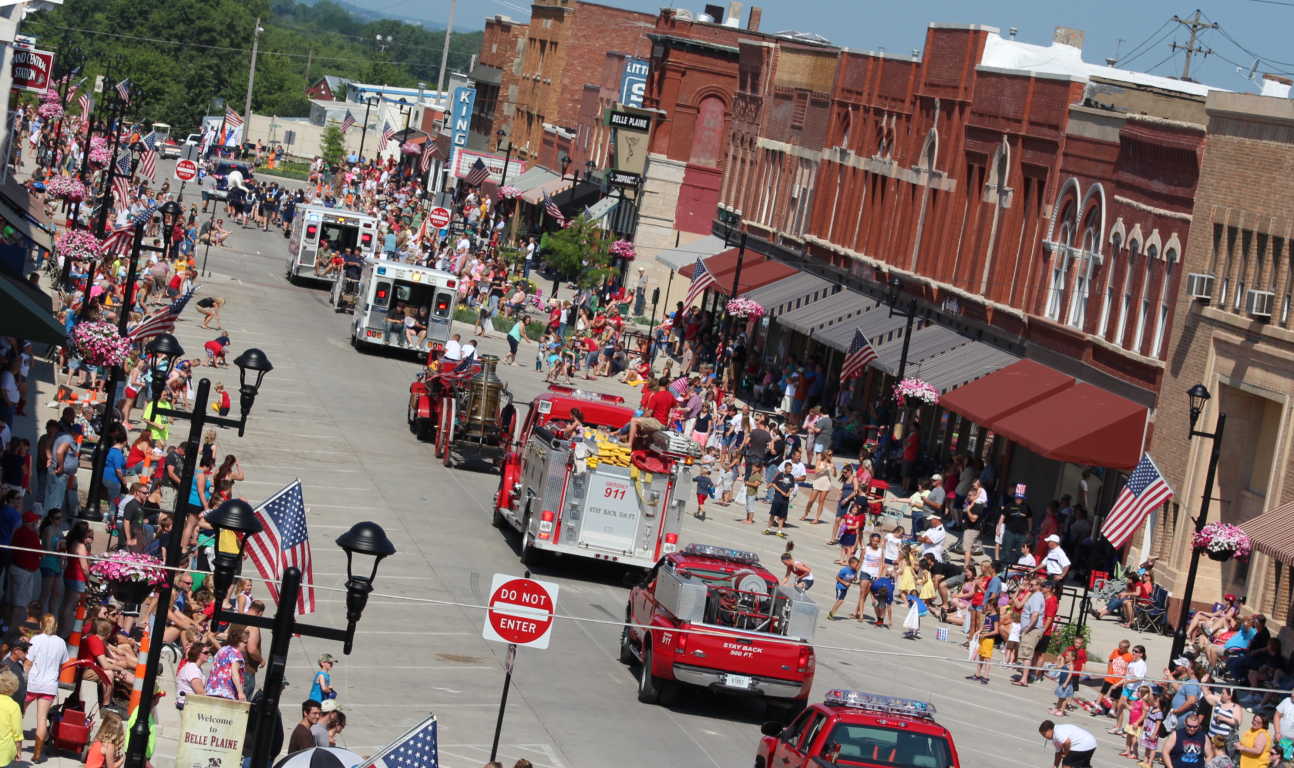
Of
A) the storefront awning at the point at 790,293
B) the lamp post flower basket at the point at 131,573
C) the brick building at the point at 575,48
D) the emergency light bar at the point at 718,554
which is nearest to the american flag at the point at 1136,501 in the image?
the emergency light bar at the point at 718,554

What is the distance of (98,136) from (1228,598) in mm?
69071

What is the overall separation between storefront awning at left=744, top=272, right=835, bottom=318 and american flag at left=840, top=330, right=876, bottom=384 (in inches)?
408

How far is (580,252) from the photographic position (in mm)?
→ 67875

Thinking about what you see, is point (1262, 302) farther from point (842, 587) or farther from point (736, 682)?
point (736, 682)

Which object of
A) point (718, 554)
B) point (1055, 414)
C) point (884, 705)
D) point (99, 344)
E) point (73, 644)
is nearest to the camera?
point (884, 705)

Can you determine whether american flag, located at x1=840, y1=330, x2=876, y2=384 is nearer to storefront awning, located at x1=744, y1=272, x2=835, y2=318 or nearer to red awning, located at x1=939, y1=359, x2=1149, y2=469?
red awning, located at x1=939, y1=359, x2=1149, y2=469

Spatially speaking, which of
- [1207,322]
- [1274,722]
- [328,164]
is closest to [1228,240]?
[1207,322]

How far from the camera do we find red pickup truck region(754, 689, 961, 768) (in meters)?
16.4

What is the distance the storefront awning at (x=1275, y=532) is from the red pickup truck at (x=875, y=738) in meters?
11.2

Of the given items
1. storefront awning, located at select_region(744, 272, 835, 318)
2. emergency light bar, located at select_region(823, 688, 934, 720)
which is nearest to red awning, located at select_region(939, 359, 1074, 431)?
storefront awning, located at select_region(744, 272, 835, 318)

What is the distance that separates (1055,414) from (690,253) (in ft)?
103

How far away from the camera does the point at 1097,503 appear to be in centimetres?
3569

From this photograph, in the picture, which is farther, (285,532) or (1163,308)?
(1163,308)

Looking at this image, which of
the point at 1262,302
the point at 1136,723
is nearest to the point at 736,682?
the point at 1136,723
